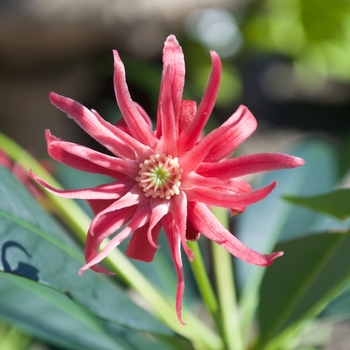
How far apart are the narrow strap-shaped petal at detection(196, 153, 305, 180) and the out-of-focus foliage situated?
1.94 meters

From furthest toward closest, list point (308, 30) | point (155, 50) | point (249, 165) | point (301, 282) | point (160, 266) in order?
1. point (155, 50)
2. point (308, 30)
3. point (160, 266)
4. point (301, 282)
5. point (249, 165)

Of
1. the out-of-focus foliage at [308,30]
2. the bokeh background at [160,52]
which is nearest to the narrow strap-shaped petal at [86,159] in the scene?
the bokeh background at [160,52]

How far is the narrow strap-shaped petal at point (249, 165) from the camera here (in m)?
0.47

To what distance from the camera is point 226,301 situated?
0.84 metres

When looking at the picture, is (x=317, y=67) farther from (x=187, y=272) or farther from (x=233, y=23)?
(x=187, y=272)

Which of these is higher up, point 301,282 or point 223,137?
point 223,137

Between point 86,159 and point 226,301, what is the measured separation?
417 mm

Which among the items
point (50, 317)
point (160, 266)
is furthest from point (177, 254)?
point (160, 266)

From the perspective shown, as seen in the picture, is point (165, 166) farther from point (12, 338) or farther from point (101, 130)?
point (12, 338)

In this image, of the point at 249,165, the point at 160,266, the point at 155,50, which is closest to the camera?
the point at 249,165

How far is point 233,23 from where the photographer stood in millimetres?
2533

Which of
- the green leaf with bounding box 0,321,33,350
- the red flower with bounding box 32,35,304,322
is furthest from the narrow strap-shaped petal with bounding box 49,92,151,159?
the green leaf with bounding box 0,321,33,350

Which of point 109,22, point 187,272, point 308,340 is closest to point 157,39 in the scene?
point 109,22

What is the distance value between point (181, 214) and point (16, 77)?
6.78 ft
